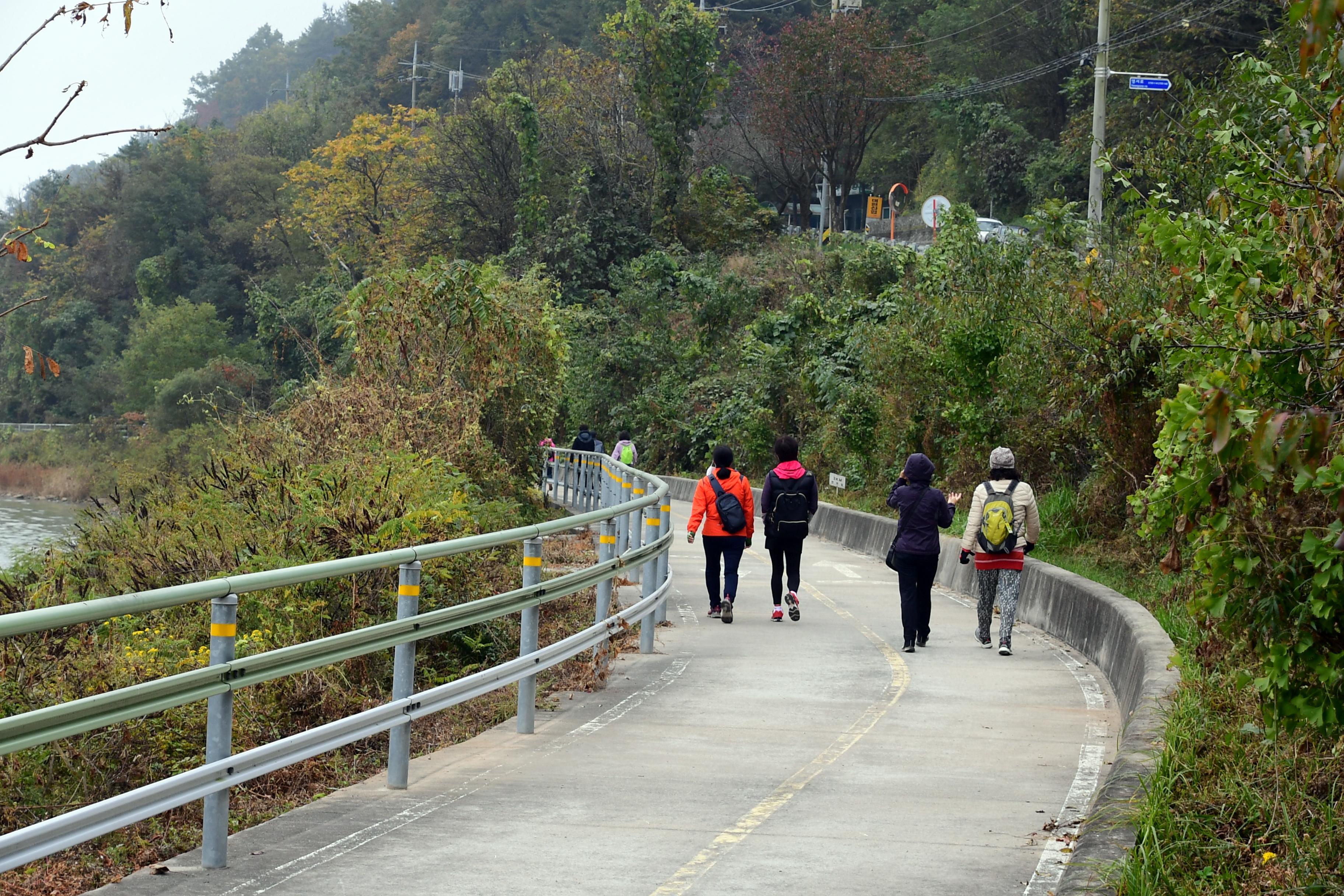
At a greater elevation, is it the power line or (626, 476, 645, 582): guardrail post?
the power line

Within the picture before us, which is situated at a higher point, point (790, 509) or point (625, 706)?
point (790, 509)

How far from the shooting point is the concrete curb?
5.94m

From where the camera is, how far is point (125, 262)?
8812 centimetres

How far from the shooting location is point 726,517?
14.7 metres

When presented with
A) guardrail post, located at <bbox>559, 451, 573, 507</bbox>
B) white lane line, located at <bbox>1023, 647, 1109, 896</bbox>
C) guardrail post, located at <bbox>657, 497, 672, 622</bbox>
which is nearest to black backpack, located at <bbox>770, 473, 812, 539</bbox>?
guardrail post, located at <bbox>657, 497, 672, 622</bbox>

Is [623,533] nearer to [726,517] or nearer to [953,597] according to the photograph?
[726,517]

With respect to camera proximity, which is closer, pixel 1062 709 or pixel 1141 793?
pixel 1141 793

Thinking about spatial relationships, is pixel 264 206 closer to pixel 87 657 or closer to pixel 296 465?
pixel 296 465

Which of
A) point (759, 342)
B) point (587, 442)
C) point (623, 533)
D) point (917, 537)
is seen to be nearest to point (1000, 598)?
point (917, 537)

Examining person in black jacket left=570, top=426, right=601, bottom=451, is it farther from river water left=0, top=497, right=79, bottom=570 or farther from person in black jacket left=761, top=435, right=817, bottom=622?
person in black jacket left=761, top=435, right=817, bottom=622

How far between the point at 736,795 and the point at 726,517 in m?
7.05

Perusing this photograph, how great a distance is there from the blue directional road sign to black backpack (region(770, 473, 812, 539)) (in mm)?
10233

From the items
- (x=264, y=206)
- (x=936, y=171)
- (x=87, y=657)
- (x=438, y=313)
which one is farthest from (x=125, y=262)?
(x=87, y=657)

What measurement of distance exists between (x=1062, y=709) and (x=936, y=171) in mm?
56531
